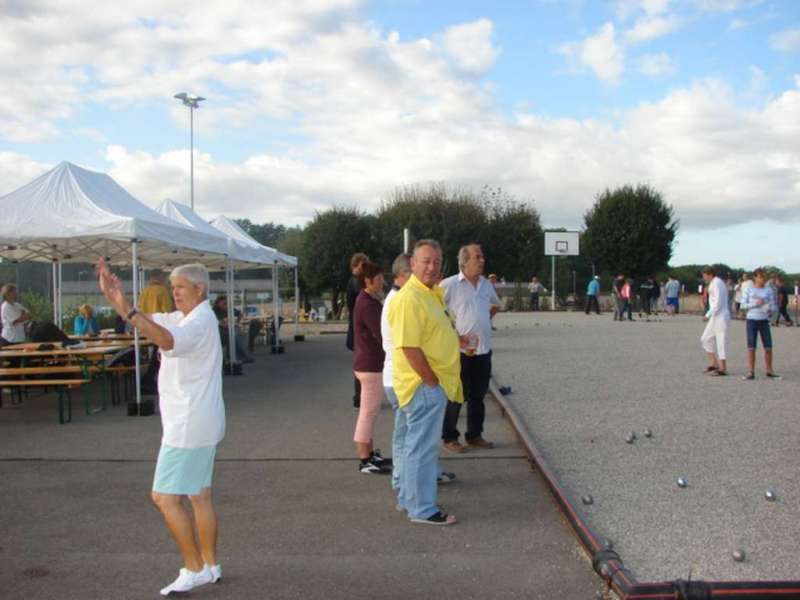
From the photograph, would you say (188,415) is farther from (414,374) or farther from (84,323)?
(84,323)

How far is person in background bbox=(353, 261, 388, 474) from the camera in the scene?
20.7ft

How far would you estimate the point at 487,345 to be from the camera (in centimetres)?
702

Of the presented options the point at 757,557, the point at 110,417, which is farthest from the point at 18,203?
the point at 757,557

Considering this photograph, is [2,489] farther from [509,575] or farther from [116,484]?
[509,575]

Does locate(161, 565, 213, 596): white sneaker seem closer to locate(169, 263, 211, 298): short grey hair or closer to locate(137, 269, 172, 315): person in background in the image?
locate(169, 263, 211, 298): short grey hair

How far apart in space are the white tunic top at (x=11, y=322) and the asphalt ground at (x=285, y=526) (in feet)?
12.2

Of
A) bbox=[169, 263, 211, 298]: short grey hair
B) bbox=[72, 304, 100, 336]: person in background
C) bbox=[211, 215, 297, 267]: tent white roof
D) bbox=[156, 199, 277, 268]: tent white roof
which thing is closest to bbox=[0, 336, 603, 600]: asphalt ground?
bbox=[169, 263, 211, 298]: short grey hair

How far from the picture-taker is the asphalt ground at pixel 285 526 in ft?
13.3

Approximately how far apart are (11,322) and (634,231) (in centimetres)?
4120

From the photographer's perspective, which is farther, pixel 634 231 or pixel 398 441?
pixel 634 231

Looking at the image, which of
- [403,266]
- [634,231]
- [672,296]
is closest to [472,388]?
[403,266]

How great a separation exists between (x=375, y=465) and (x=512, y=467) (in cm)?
120

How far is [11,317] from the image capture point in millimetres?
11680

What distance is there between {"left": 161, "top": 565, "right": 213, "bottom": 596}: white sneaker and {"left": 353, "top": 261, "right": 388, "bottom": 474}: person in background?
2437mm
